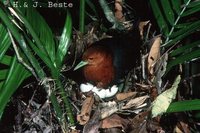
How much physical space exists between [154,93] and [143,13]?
662mm

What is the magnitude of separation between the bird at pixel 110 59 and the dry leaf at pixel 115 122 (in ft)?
0.74

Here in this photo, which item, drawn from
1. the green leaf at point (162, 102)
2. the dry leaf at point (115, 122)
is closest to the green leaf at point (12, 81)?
the dry leaf at point (115, 122)

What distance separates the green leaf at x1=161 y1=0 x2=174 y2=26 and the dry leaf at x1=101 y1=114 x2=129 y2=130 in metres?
0.49

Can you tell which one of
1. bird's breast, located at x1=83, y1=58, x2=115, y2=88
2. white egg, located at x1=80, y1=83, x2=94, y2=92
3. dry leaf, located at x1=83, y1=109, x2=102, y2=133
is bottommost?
dry leaf, located at x1=83, y1=109, x2=102, y2=133

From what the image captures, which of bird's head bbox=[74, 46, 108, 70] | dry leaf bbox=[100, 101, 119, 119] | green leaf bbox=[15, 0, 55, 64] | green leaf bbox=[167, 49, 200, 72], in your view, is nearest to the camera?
green leaf bbox=[15, 0, 55, 64]

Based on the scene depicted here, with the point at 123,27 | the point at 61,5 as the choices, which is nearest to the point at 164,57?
the point at 123,27

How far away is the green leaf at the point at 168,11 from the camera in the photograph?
1.67 metres

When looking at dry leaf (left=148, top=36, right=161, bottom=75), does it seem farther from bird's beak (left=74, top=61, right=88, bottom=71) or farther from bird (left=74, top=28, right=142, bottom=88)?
bird's beak (left=74, top=61, right=88, bottom=71)

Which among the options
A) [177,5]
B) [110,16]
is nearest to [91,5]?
[110,16]

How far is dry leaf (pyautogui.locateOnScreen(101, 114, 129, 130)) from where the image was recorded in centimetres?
153

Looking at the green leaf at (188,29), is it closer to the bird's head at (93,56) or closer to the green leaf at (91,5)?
the bird's head at (93,56)

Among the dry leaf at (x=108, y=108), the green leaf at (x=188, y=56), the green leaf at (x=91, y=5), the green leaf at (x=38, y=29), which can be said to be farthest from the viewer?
the green leaf at (x=91, y=5)

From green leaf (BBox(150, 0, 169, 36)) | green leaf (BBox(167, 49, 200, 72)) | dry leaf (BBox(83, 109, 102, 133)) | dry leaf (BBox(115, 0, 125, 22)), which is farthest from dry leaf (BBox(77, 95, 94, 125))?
dry leaf (BBox(115, 0, 125, 22))

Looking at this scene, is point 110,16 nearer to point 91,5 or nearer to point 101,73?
point 91,5
